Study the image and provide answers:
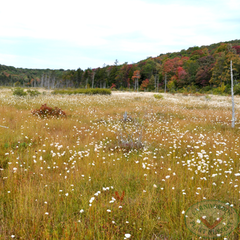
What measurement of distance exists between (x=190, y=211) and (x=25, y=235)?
248cm

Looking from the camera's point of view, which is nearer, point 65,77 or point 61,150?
point 61,150

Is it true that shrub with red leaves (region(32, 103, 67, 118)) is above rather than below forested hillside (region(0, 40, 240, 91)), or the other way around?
below

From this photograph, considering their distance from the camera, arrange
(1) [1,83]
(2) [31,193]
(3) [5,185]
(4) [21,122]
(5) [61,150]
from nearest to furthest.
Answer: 1. (2) [31,193]
2. (3) [5,185]
3. (5) [61,150]
4. (4) [21,122]
5. (1) [1,83]

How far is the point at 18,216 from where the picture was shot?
2.75 meters

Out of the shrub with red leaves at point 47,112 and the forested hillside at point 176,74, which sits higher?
the forested hillside at point 176,74

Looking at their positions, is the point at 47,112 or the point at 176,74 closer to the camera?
the point at 47,112

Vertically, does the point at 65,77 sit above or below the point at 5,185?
above

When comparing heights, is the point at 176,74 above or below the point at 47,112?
above

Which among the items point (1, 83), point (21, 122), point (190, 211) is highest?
point (1, 83)

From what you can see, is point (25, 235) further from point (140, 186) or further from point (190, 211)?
point (190, 211)

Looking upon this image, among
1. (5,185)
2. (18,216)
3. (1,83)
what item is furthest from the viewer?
(1,83)

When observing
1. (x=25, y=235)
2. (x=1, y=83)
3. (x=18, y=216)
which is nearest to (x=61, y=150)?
(x=18, y=216)

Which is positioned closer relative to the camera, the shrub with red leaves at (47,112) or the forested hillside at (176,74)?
the shrub with red leaves at (47,112)

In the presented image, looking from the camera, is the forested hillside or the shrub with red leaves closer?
the shrub with red leaves
